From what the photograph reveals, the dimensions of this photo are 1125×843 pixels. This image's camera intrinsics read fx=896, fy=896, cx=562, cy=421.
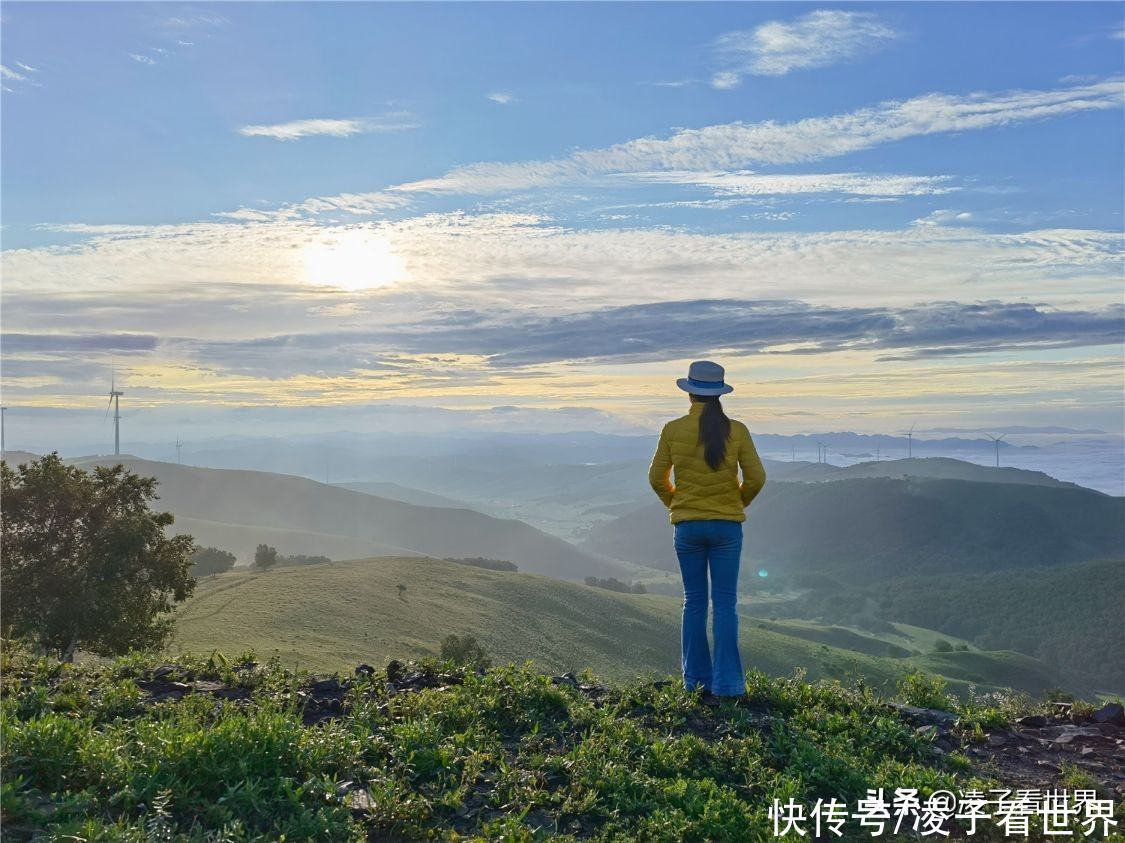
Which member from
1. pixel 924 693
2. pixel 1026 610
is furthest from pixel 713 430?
pixel 1026 610

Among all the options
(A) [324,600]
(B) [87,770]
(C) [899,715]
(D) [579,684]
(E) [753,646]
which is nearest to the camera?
(B) [87,770]

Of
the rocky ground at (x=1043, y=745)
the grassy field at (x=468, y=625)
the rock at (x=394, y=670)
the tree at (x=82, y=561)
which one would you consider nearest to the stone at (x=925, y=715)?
the rocky ground at (x=1043, y=745)

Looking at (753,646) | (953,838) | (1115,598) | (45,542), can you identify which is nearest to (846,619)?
(1115,598)

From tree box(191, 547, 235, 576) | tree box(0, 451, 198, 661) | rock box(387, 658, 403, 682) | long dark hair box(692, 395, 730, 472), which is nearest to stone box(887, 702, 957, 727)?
long dark hair box(692, 395, 730, 472)

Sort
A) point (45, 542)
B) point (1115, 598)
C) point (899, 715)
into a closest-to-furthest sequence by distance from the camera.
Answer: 1. point (899, 715)
2. point (45, 542)
3. point (1115, 598)

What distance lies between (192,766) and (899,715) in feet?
21.1

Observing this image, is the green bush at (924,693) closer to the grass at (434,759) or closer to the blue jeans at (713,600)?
the grass at (434,759)

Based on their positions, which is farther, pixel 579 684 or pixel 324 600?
pixel 324 600

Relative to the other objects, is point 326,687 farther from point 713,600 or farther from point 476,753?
point 713,600

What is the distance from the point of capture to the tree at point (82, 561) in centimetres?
2314

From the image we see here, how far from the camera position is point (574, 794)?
6695mm

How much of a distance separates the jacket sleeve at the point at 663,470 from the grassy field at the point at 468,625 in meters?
33.5

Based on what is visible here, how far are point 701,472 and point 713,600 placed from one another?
1.33 meters

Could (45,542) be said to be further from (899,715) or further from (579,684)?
(899,715)
